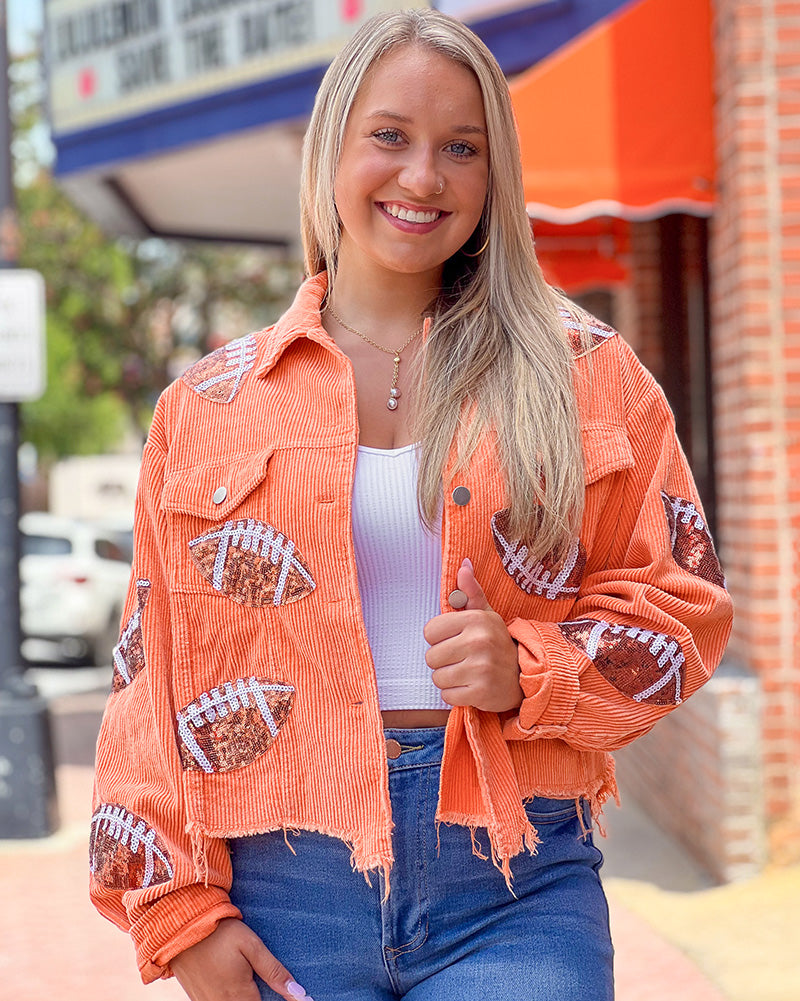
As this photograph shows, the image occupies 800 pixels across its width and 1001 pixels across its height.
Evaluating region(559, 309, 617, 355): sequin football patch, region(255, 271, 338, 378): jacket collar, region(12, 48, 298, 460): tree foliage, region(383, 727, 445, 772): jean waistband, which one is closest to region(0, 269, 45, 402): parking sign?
region(255, 271, 338, 378): jacket collar

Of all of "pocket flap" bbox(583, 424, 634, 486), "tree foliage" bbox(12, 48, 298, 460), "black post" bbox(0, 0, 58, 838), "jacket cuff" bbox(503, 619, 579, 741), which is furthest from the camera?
"tree foliage" bbox(12, 48, 298, 460)

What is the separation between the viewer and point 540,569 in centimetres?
200

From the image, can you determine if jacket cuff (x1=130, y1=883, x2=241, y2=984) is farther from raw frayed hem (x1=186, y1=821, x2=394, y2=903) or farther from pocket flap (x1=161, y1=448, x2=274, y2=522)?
pocket flap (x1=161, y1=448, x2=274, y2=522)

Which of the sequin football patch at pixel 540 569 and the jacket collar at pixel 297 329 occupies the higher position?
the jacket collar at pixel 297 329

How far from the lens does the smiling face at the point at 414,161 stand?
6.66 ft

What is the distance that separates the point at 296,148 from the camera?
9242 mm

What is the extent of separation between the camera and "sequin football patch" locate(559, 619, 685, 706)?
1.92 meters

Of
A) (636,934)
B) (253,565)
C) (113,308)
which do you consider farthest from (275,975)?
(113,308)

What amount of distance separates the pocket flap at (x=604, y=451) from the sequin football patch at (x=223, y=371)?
55cm

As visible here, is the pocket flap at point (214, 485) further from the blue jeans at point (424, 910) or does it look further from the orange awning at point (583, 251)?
the orange awning at point (583, 251)

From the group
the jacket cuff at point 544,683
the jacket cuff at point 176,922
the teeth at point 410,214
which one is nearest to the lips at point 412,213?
the teeth at point 410,214

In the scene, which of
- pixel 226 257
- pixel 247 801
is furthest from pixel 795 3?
pixel 226 257

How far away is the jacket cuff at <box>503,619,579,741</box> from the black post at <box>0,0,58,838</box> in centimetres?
524

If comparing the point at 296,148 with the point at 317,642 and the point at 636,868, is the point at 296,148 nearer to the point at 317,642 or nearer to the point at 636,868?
the point at 636,868
